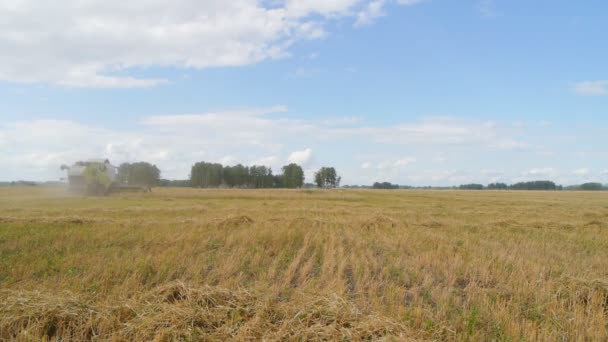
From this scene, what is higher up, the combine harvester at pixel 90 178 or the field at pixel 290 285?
the combine harvester at pixel 90 178

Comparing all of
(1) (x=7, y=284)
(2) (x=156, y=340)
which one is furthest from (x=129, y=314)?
(1) (x=7, y=284)

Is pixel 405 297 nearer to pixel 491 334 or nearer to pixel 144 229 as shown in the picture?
pixel 491 334

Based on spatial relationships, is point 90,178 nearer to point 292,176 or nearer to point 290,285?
point 290,285

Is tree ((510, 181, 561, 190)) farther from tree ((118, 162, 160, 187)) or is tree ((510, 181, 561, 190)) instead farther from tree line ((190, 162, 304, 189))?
tree ((118, 162, 160, 187))

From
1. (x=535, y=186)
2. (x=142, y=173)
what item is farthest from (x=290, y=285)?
(x=535, y=186)

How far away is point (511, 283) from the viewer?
268 inches

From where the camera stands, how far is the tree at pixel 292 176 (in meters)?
110

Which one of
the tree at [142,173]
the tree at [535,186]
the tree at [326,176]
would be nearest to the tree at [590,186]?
the tree at [535,186]

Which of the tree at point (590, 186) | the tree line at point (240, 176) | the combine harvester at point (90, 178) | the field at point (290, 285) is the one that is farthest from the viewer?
the tree at point (590, 186)

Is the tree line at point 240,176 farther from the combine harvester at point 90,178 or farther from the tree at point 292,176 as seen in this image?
the combine harvester at point 90,178

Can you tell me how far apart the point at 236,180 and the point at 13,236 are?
99957 mm

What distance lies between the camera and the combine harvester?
106ft

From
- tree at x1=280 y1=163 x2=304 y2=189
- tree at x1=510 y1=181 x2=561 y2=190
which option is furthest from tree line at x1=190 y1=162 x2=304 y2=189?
tree at x1=510 y1=181 x2=561 y2=190

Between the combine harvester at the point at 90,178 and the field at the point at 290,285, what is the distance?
22153 millimetres
